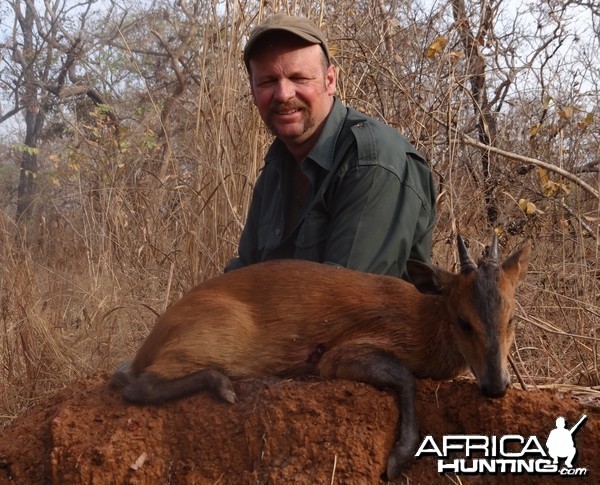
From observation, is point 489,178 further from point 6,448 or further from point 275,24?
point 6,448

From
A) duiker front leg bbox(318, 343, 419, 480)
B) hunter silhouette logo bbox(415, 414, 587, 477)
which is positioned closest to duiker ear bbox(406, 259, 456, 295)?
duiker front leg bbox(318, 343, 419, 480)

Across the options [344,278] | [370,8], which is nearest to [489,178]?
[370,8]

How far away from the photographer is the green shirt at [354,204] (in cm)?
404

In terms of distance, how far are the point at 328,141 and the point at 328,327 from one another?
4.65 feet

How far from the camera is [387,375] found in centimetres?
313

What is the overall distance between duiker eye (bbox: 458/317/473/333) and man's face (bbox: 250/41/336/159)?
1.85 metres

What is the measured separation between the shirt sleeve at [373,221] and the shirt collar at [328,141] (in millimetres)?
236

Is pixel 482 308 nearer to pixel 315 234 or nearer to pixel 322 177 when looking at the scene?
pixel 315 234

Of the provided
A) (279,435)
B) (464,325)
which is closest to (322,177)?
(464,325)

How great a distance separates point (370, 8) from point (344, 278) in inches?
150

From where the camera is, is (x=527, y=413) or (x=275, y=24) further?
(x=275, y=24)

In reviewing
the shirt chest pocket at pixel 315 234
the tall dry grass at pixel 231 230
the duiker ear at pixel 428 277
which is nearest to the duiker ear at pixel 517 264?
the duiker ear at pixel 428 277

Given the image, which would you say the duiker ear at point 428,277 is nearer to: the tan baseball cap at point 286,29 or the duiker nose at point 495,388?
the duiker nose at point 495,388

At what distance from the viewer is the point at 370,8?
6.68 meters
